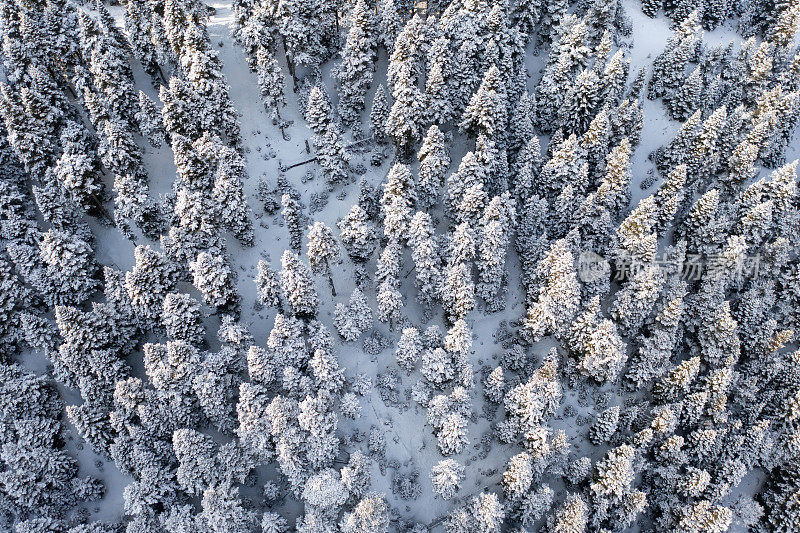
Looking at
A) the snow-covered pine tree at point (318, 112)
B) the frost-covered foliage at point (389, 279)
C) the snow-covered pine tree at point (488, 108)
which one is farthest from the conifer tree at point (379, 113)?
the snow-covered pine tree at point (488, 108)

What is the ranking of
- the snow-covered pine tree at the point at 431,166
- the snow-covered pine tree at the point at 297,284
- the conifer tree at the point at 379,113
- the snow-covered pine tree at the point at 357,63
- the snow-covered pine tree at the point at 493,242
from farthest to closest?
the conifer tree at the point at 379,113 < the snow-covered pine tree at the point at 357,63 < the snow-covered pine tree at the point at 431,166 < the snow-covered pine tree at the point at 493,242 < the snow-covered pine tree at the point at 297,284

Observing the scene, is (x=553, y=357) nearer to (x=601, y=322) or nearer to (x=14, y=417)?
(x=601, y=322)

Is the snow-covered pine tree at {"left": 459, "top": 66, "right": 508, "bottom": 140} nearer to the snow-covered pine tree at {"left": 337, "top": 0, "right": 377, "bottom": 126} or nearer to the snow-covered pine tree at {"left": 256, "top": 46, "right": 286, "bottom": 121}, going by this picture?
the snow-covered pine tree at {"left": 337, "top": 0, "right": 377, "bottom": 126}

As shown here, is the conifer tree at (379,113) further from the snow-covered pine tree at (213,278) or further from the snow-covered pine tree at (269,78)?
the snow-covered pine tree at (213,278)

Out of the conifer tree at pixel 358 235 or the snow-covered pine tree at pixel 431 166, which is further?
the snow-covered pine tree at pixel 431 166

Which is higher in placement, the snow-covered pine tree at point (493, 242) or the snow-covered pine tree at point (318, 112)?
the snow-covered pine tree at point (318, 112)

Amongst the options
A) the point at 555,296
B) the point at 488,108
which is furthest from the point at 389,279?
the point at 488,108

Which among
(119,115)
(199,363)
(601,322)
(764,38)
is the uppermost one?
(764,38)

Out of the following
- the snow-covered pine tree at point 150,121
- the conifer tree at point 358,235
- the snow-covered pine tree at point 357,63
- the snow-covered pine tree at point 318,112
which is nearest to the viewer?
the conifer tree at point 358,235

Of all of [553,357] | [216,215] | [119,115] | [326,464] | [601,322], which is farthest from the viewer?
[119,115]

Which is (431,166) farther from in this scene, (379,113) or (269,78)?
(269,78)

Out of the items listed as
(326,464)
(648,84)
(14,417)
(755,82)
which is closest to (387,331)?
(326,464)
